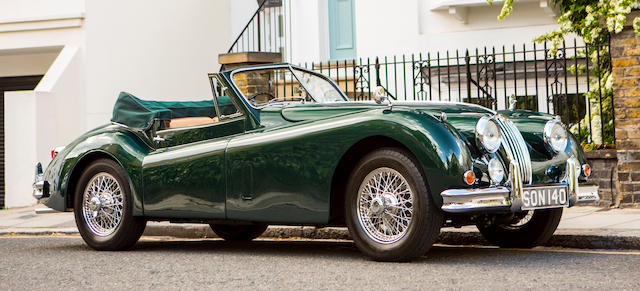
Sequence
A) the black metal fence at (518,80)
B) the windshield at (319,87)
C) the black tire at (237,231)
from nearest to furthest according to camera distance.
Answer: the windshield at (319,87), the black tire at (237,231), the black metal fence at (518,80)

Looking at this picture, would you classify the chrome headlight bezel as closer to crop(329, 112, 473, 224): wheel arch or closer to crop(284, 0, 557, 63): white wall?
crop(329, 112, 473, 224): wheel arch

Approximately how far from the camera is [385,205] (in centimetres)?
591

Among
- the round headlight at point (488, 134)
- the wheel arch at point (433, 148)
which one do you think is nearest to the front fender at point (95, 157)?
the wheel arch at point (433, 148)

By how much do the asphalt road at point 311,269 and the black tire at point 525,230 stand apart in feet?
0.42

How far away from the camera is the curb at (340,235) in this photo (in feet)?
22.6

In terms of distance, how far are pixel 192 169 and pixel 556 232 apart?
310 cm

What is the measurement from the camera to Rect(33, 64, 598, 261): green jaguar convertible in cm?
577

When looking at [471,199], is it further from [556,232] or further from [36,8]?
[36,8]

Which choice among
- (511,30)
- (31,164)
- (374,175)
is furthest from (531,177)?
(31,164)

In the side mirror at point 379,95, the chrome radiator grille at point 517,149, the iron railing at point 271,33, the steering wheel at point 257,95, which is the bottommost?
the chrome radiator grille at point 517,149

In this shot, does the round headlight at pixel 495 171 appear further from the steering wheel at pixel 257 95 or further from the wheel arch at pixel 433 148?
the steering wheel at pixel 257 95

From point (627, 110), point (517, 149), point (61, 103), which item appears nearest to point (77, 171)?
point (517, 149)

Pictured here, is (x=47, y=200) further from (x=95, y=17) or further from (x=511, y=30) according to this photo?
(x=511, y=30)

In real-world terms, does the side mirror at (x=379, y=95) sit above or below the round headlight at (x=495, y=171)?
above
